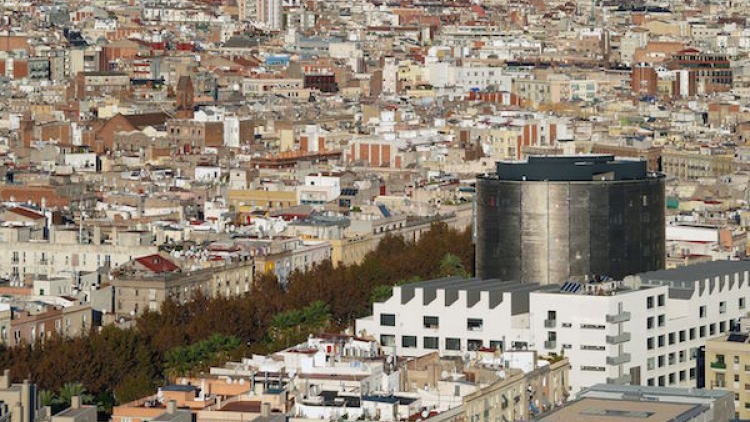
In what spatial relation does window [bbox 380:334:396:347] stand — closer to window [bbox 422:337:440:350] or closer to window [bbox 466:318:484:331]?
window [bbox 422:337:440:350]

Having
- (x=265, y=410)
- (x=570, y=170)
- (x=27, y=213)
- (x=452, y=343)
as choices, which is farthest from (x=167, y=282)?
(x=265, y=410)

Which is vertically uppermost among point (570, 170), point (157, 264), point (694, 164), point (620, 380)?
point (570, 170)

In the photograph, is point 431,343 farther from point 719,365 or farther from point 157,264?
point 157,264

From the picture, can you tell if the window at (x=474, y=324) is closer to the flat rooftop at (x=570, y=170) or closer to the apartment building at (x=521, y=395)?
the apartment building at (x=521, y=395)

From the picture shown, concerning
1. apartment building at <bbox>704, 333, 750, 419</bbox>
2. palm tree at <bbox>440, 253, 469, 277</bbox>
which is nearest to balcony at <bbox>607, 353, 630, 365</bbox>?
apartment building at <bbox>704, 333, 750, 419</bbox>

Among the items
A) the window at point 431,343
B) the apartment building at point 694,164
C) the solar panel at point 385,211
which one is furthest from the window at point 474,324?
the apartment building at point 694,164

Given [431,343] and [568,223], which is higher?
[568,223]

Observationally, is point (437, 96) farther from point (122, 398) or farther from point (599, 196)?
point (122, 398)
